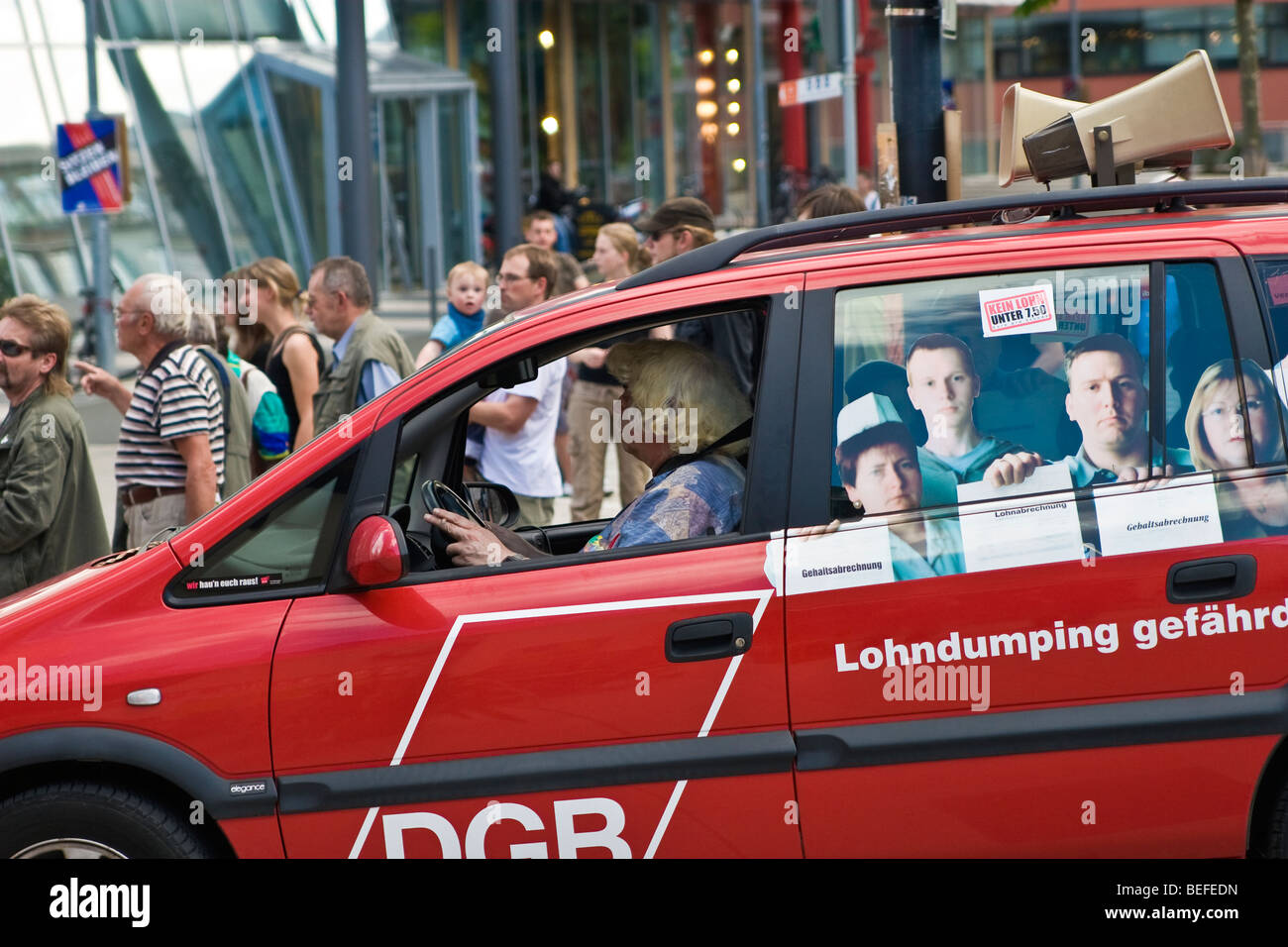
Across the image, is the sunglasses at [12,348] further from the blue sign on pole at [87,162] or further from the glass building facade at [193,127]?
the glass building facade at [193,127]

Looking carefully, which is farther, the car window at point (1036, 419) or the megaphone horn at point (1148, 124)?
the megaphone horn at point (1148, 124)

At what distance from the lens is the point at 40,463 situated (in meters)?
4.89

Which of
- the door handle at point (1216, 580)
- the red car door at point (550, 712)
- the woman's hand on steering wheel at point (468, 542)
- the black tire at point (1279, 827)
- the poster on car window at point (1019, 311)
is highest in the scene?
the poster on car window at point (1019, 311)

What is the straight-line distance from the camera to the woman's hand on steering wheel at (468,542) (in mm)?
3547

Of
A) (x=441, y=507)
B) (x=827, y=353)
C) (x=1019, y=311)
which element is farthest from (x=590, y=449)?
(x=1019, y=311)

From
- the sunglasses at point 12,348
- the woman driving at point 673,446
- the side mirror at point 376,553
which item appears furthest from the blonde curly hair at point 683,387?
A: the sunglasses at point 12,348

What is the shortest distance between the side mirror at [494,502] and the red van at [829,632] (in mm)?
1002

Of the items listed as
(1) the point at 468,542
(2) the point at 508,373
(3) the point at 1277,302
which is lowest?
(1) the point at 468,542

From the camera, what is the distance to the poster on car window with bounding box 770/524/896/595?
3209mm

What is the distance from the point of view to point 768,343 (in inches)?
132

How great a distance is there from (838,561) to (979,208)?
0.99 metres
